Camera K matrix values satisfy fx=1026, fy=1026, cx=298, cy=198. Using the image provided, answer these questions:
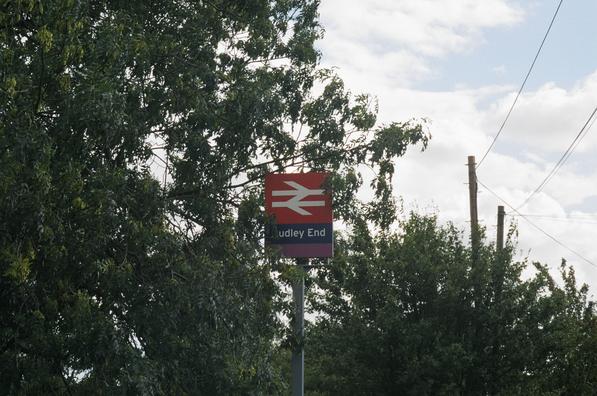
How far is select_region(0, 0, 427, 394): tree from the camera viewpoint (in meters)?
10.2

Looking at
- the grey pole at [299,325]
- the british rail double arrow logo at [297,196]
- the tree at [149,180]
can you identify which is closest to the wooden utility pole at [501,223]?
the tree at [149,180]

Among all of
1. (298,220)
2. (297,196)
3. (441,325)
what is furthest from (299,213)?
(441,325)

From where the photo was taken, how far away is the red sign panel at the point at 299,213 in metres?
13.1

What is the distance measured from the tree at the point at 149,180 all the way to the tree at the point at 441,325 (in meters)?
4.44

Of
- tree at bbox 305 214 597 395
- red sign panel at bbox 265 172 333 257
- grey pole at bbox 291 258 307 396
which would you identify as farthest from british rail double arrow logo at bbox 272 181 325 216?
tree at bbox 305 214 597 395

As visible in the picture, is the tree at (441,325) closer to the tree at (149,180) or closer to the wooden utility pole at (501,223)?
the tree at (149,180)

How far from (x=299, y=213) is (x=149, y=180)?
221 cm

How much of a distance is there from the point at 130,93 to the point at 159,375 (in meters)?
3.32

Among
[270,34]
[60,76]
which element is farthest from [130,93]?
[270,34]

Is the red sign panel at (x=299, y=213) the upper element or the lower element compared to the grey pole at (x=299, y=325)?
upper

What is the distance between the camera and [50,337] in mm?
11039

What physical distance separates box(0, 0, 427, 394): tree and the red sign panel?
30 centimetres

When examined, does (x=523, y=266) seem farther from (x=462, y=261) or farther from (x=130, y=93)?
(x=130, y=93)

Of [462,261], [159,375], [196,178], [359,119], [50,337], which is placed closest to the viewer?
[50,337]
